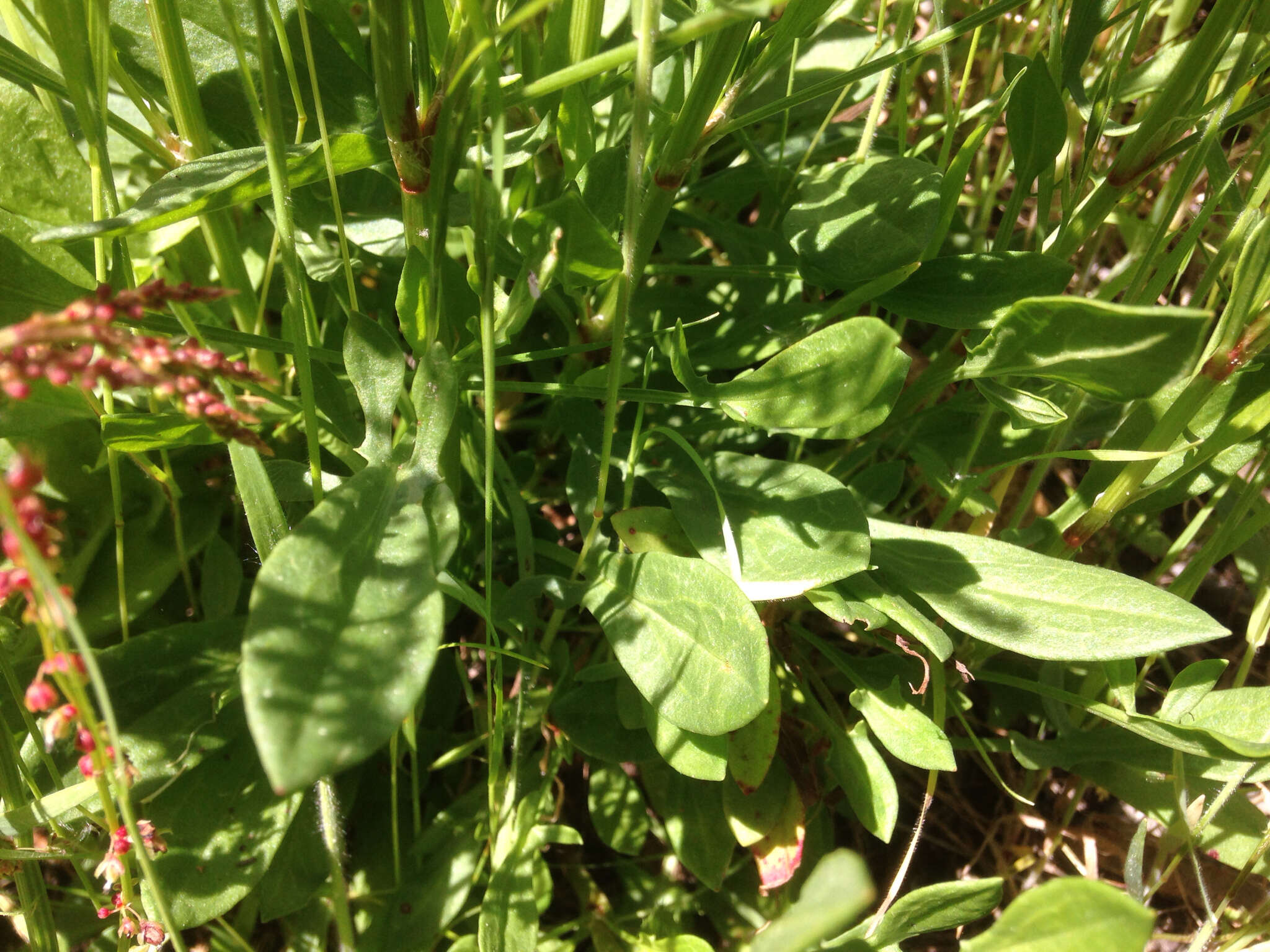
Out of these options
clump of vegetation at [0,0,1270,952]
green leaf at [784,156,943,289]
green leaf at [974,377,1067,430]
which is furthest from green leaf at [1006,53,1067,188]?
green leaf at [974,377,1067,430]

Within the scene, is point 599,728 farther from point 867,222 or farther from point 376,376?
point 867,222

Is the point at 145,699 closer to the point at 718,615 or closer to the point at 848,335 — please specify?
the point at 718,615

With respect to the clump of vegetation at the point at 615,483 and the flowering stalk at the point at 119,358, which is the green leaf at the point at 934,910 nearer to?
the clump of vegetation at the point at 615,483

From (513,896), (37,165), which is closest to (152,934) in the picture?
(513,896)

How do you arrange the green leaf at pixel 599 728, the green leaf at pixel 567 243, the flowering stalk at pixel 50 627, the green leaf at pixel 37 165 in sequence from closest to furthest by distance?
1. the flowering stalk at pixel 50 627
2. the green leaf at pixel 567 243
3. the green leaf at pixel 37 165
4. the green leaf at pixel 599 728

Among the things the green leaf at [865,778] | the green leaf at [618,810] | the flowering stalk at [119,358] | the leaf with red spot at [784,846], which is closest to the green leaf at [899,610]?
the green leaf at [865,778]

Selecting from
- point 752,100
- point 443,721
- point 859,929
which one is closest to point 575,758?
point 443,721
